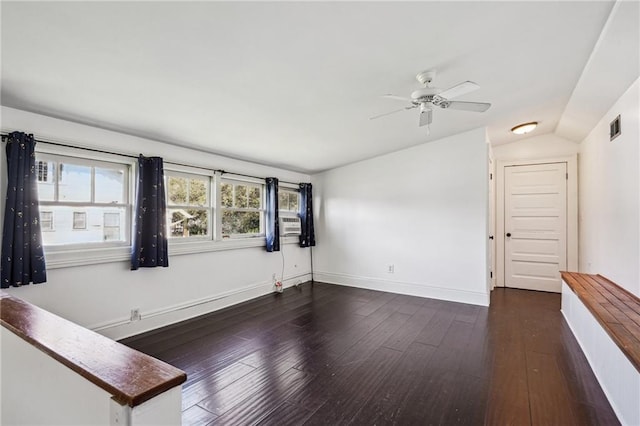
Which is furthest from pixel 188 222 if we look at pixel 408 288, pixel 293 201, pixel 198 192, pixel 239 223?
pixel 408 288

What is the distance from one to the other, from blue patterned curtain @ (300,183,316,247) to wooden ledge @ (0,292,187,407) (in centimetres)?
431

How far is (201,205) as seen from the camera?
13.1 feet

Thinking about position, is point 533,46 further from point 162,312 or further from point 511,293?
point 162,312

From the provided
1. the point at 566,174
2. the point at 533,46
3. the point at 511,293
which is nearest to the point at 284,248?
the point at 511,293

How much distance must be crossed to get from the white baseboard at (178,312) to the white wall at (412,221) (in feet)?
5.25

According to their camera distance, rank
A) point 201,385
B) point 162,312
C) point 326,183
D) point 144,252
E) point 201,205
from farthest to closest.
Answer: point 326,183, point 201,205, point 162,312, point 144,252, point 201,385

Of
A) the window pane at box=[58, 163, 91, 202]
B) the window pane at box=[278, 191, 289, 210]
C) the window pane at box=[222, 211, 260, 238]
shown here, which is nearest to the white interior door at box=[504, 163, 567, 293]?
the window pane at box=[278, 191, 289, 210]

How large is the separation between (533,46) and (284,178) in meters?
3.81

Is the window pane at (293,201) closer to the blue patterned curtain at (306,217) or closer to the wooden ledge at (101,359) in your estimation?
the blue patterned curtain at (306,217)

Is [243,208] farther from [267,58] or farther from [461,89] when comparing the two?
[461,89]

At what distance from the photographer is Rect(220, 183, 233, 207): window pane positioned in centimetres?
426

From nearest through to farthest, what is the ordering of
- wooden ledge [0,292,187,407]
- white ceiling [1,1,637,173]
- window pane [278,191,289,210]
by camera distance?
1. wooden ledge [0,292,187,407]
2. white ceiling [1,1,637,173]
3. window pane [278,191,289,210]

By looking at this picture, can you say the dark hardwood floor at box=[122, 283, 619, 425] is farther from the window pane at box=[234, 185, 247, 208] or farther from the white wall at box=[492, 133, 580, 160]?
the white wall at box=[492, 133, 580, 160]

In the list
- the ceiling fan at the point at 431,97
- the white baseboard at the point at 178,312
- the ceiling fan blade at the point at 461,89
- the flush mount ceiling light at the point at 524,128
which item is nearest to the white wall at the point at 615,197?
the flush mount ceiling light at the point at 524,128
